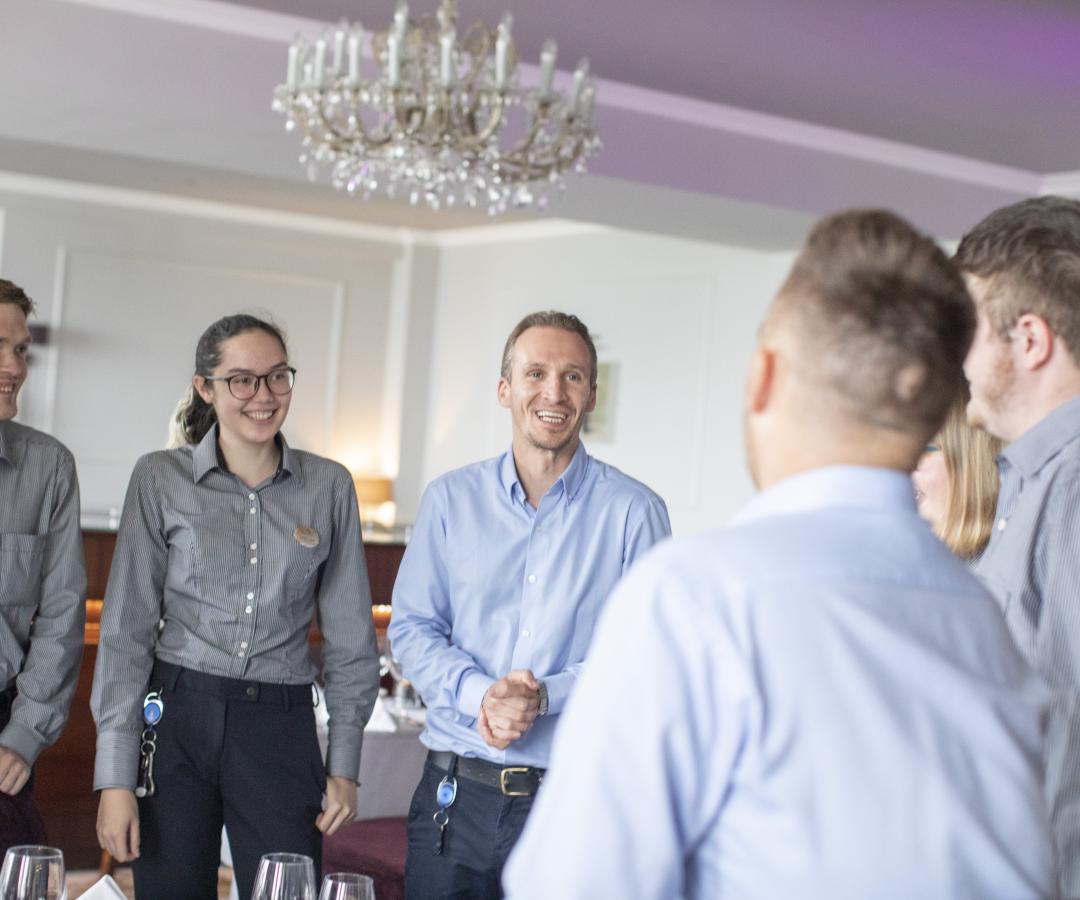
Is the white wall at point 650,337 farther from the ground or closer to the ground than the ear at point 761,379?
farther from the ground

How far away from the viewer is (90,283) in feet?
34.0

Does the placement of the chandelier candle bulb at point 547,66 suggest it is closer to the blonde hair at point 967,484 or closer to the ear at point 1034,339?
the blonde hair at point 967,484

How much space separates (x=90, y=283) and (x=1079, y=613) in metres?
9.84

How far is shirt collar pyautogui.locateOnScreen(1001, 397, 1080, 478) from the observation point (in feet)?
4.96

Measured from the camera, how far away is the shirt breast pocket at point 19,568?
8.33ft

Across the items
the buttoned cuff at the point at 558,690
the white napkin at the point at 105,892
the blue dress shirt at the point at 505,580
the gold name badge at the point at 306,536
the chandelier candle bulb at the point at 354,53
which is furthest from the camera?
the chandelier candle bulb at the point at 354,53

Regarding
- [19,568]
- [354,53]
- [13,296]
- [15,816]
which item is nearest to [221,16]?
[354,53]

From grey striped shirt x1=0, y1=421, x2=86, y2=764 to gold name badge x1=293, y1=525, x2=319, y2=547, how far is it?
0.41 meters

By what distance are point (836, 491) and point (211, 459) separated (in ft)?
5.84

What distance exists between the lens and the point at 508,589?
102 inches

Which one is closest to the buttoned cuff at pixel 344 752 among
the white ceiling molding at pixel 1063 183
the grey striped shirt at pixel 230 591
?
the grey striped shirt at pixel 230 591

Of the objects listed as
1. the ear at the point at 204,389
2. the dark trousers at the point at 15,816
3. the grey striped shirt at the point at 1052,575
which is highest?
the ear at the point at 204,389

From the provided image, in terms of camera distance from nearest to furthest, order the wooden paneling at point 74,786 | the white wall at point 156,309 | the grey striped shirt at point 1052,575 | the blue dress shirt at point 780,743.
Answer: the blue dress shirt at point 780,743, the grey striped shirt at point 1052,575, the wooden paneling at point 74,786, the white wall at point 156,309

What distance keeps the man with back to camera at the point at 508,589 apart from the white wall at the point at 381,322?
6.13 meters
